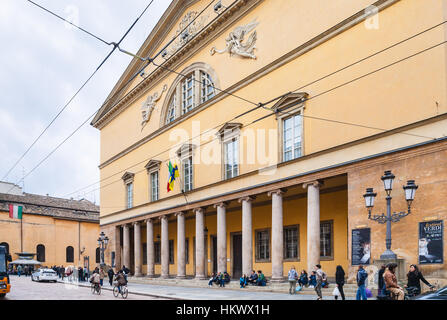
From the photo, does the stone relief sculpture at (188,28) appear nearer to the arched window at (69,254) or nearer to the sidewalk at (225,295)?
the sidewalk at (225,295)

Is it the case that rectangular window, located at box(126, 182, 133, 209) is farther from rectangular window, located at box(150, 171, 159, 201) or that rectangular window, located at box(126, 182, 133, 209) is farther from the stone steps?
the stone steps

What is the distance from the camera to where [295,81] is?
922 inches

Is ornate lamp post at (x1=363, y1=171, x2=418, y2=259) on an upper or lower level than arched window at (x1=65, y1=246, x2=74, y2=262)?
upper

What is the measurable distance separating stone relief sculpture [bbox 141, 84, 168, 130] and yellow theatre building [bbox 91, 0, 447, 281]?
6.9 inches

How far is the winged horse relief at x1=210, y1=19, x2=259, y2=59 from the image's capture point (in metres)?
27.1

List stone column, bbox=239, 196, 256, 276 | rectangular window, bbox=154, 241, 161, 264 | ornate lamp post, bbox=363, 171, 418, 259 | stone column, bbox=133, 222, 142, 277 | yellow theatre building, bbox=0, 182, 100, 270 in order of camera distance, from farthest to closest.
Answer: yellow theatre building, bbox=0, 182, 100, 270 < rectangular window, bbox=154, 241, 161, 264 < stone column, bbox=133, 222, 142, 277 < stone column, bbox=239, 196, 256, 276 < ornate lamp post, bbox=363, 171, 418, 259

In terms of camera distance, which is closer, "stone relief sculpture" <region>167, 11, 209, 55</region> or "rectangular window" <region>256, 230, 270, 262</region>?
"rectangular window" <region>256, 230, 270, 262</region>

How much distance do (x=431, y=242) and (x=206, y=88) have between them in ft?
64.7

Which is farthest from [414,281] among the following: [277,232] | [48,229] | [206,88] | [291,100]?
[48,229]

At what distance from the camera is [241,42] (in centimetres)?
2819

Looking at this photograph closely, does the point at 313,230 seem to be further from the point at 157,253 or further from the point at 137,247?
the point at 157,253

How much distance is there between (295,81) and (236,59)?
20.7 feet

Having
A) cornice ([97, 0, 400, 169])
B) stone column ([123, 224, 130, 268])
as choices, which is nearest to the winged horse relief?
cornice ([97, 0, 400, 169])
